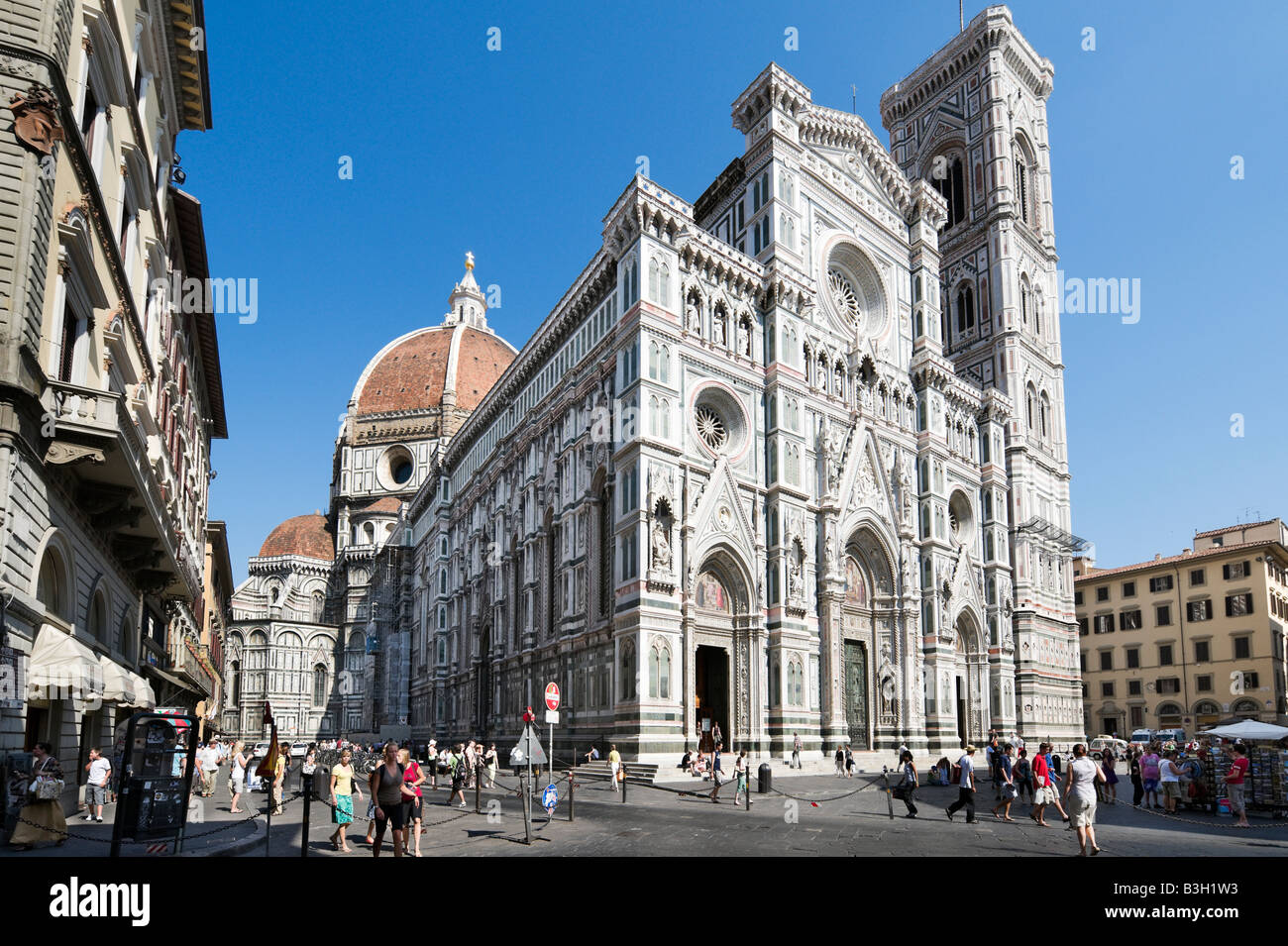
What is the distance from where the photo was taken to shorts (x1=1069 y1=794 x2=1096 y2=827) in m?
14.9

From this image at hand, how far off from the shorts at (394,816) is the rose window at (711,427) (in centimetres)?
2539

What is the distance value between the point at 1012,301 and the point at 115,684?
5373cm

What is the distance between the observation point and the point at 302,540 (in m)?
98.1

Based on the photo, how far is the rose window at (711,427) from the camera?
37688 millimetres

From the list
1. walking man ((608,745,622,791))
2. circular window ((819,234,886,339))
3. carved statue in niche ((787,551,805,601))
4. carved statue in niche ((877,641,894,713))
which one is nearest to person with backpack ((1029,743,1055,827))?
walking man ((608,745,622,791))

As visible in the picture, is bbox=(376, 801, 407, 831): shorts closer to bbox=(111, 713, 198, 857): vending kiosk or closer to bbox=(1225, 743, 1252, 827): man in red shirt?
bbox=(111, 713, 198, 857): vending kiosk

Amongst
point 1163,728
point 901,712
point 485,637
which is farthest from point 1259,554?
point 485,637

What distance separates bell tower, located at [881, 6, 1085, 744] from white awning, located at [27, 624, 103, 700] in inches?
1747

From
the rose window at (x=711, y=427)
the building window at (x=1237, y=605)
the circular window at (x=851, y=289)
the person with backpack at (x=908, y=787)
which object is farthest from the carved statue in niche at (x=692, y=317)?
the building window at (x=1237, y=605)

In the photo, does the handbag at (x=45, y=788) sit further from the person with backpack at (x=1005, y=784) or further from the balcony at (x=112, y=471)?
the person with backpack at (x=1005, y=784)
